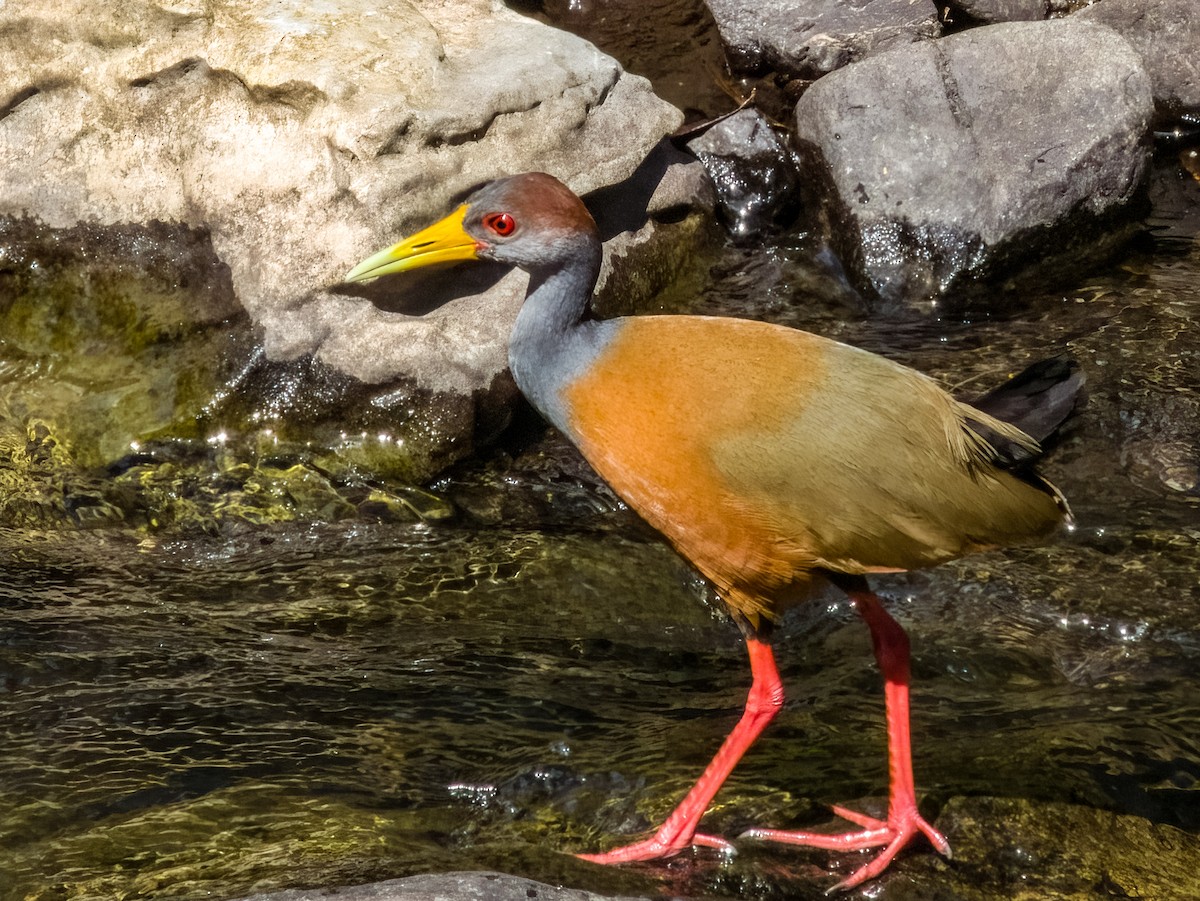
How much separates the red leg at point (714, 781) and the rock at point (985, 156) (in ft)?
9.86

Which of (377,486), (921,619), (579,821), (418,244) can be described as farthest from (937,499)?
(377,486)

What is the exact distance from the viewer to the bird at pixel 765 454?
11.7ft

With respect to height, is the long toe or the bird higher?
the bird

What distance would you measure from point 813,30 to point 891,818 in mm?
5383

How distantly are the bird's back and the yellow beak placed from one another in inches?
22.2

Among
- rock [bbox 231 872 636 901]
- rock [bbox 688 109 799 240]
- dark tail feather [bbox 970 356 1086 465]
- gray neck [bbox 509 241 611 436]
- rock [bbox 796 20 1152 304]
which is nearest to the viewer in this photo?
rock [bbox 231 872 636 901]

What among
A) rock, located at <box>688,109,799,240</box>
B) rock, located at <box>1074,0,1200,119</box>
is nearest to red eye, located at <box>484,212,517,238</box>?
rock, located at <box>688,109,799,240</box>

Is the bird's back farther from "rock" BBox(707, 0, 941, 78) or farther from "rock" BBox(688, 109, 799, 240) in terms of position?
"rock" BBox(707, 0, 941, 78)

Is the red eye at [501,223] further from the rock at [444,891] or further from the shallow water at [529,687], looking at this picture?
the rock at [444,891]

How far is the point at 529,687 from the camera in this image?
14.2 ft

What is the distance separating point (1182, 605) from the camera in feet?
14.6

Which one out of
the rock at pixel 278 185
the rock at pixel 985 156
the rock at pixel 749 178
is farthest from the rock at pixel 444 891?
the rock at pixel 749 178

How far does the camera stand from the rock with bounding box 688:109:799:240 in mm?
6969

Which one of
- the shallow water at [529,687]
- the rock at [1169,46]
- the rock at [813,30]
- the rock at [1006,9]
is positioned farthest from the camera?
the rock at [1006,9]
